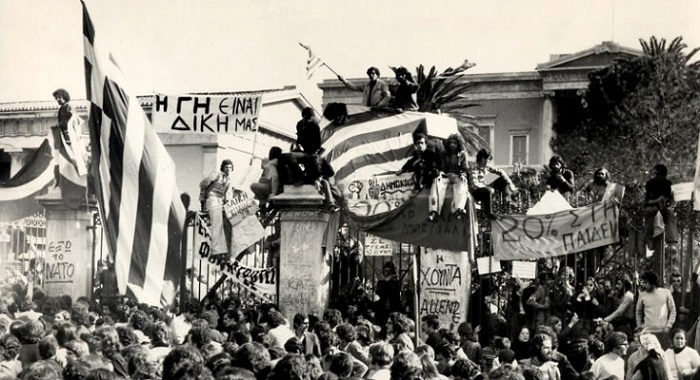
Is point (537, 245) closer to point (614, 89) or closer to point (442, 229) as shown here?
point (442, 229)

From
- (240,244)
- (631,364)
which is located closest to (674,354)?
(631,364)

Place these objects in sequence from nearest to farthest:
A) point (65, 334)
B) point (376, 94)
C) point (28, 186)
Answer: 1. point (65, 334)
2. point (376, 94)
3. point (28, 186)

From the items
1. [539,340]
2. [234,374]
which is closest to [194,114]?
[539,340]

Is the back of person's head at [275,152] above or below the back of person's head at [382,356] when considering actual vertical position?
above

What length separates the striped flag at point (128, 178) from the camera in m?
13.3

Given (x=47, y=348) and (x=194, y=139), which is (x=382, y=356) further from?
(x=194, y=139)

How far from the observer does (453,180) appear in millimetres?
15094

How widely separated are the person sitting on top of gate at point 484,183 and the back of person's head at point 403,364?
22.7 feet

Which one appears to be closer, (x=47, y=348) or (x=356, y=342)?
(x=47, y=348)

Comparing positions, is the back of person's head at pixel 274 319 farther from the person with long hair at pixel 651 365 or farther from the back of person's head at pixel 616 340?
the person with long hair at pixel 651 365

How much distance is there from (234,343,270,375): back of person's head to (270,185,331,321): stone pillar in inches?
283

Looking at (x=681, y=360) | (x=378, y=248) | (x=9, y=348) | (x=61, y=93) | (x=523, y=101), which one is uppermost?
(x=523, y=101)

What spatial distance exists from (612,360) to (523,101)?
143 feet

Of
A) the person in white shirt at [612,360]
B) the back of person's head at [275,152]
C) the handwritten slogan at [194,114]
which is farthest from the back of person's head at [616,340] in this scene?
the handwritten slogan at [194,114]
